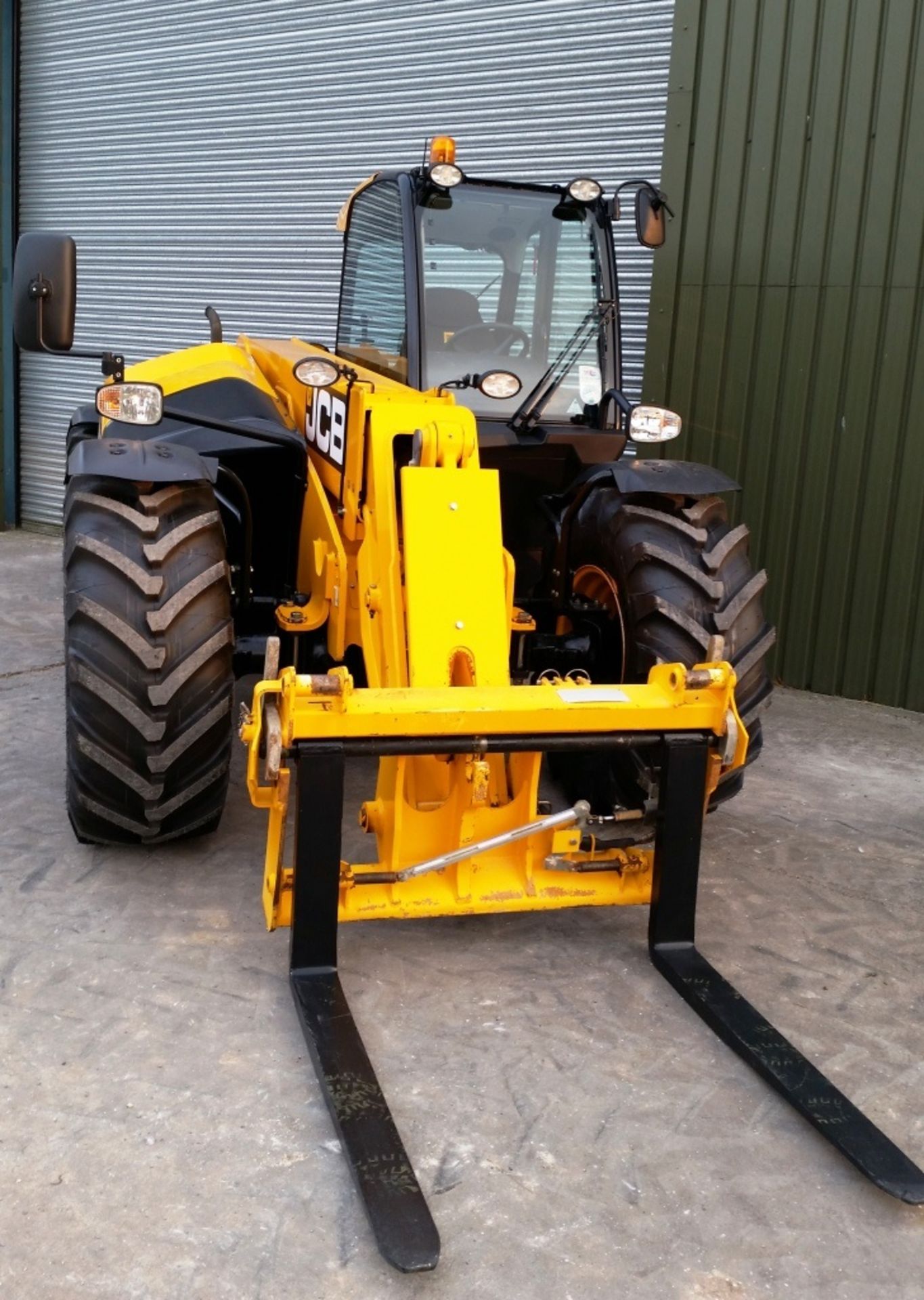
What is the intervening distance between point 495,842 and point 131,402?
2.01 meters

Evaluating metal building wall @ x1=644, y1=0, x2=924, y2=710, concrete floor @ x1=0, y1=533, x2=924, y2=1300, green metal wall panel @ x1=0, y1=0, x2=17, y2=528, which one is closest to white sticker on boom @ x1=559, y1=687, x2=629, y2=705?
concrete floor @ x1=0, y1=533, x2=924, y2=1300

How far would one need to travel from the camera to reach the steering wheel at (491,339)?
187 inches

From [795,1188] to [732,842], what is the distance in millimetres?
2142

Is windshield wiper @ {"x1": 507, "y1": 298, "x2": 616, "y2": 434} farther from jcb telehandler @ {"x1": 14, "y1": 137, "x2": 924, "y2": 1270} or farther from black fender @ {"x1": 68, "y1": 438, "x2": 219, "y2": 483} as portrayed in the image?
black fender @ {"x1": 68, "y1": 438, "x2": 219, "y2": 483}

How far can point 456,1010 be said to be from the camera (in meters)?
3.50

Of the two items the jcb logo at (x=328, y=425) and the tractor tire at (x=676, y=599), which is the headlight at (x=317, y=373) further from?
the tractor tire at (x=676, y=599)

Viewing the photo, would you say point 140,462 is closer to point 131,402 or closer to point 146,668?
point 131,402

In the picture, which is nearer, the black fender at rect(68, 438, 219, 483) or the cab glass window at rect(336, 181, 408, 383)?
the black fender at rect(68, 438, 219, 483)

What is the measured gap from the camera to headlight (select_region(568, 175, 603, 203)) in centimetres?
491

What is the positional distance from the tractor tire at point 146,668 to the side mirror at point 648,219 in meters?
2.06

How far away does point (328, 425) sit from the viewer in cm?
469

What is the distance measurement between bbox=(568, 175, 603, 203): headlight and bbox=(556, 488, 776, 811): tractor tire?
3.89 ft

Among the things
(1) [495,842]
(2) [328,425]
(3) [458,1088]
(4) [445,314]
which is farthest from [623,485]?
(3) [458,1088]

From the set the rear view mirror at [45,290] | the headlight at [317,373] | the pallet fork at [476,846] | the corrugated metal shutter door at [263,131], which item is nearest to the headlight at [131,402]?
the rear view mirror at [45,290]
